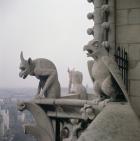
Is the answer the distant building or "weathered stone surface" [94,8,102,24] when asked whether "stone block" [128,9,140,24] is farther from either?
the distant building

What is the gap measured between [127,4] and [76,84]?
1421mm

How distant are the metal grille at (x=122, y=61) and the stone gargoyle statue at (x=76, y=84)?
2.68ft

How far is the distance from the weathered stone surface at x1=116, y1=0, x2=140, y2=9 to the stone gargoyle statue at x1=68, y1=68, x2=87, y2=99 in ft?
3.01

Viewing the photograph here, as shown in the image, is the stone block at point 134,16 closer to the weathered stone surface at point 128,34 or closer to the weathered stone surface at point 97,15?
the weathered stone surface at point 128,34

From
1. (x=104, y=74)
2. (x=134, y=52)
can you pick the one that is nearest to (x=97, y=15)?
(x=134, y=52)

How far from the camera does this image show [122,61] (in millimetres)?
2547

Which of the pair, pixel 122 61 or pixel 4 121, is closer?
pixel 122 61

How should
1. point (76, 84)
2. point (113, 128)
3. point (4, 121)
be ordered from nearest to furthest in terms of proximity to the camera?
1. point (113, 128)
2. point (76, 84)
3. point (4, 121)

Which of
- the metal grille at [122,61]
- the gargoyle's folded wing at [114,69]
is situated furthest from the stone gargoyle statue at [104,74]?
the metal grille at [122,61]

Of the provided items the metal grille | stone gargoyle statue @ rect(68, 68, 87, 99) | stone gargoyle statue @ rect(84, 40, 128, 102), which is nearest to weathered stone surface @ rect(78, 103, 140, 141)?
stone gargoyle statue @ rect(84, 40, 128, 102)

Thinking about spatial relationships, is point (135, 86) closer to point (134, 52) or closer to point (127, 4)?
point (134, 52)

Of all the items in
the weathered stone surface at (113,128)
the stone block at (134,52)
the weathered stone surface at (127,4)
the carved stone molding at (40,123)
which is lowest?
the carved stone molding at (40,123)

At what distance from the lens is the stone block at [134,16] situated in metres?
2.70

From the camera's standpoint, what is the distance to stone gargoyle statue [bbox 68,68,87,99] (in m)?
3.57
